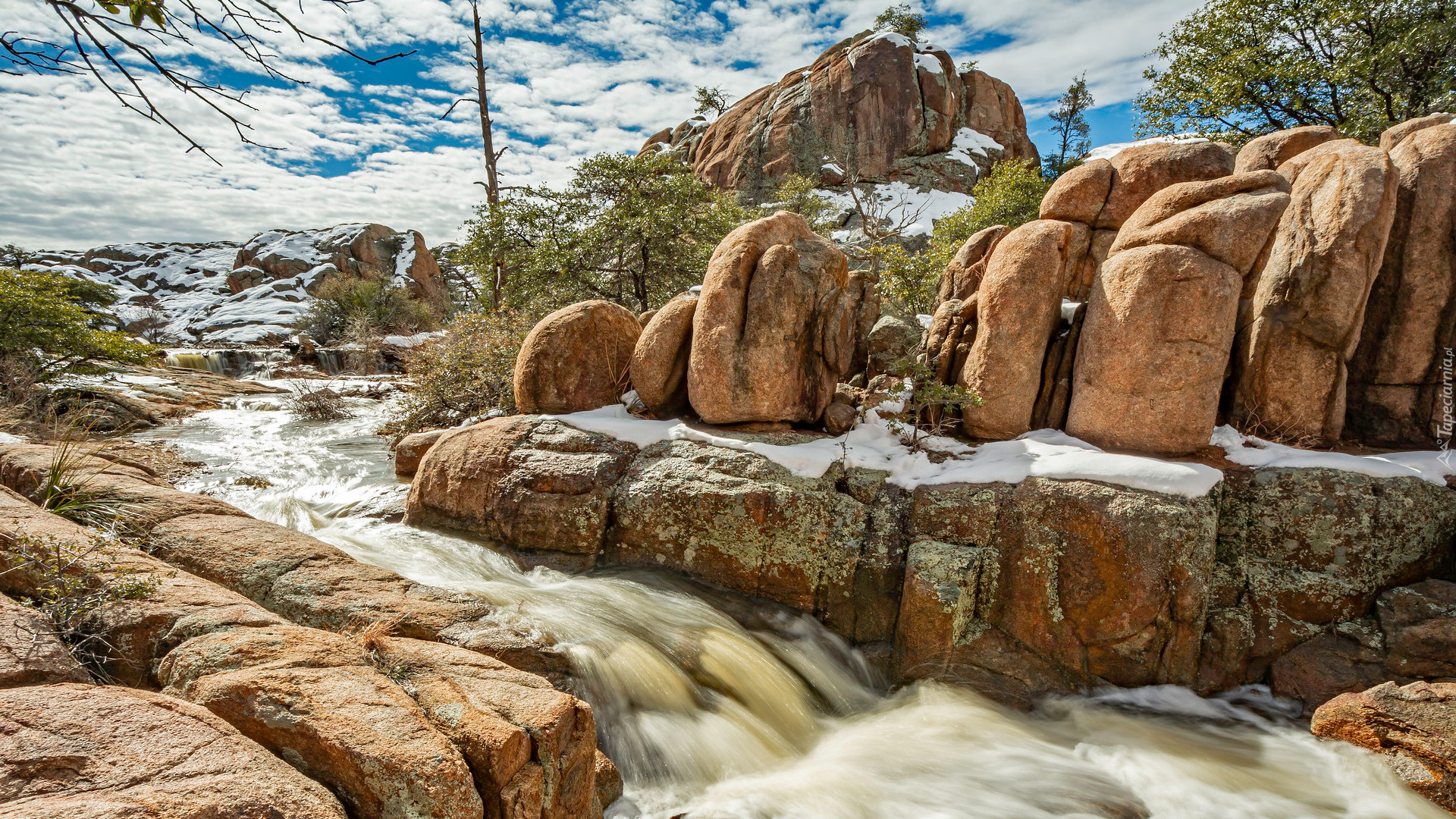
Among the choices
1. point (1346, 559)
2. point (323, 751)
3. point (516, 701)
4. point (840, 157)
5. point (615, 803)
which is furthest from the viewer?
point (840, 157)

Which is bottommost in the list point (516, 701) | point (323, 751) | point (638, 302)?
point (516, 701)

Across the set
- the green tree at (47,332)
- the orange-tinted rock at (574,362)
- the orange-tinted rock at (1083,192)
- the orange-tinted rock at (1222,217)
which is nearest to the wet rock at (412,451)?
the orange-tinted rock at (574,362)

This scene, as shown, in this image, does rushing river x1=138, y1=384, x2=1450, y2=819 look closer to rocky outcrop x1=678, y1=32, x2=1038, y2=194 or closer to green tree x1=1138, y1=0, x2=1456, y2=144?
green tree x1=1138, y1=0, x2=1456, y2=144

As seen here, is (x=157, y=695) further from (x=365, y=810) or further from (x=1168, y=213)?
(x=1168, y=213)

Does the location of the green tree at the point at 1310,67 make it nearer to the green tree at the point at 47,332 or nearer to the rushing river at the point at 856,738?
the rushing river at the point at 856,738

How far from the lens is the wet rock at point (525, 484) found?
6199 mm

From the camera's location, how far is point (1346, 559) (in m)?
4.87

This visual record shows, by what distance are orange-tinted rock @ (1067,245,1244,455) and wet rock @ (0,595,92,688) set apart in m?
6.89

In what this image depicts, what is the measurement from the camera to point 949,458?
5.98 meters

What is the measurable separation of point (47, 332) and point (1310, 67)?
24.1 metres

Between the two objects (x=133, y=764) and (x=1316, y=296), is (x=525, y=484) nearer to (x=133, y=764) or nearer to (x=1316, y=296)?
(x=133, y=764)

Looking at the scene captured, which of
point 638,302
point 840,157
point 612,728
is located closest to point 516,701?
point 612,728

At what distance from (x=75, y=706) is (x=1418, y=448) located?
8.83 metres

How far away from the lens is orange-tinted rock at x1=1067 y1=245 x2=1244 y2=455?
534cm
